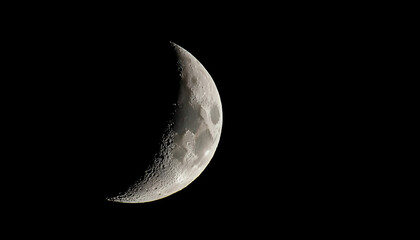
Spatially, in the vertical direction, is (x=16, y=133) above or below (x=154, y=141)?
above

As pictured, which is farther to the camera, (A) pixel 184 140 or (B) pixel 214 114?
(B) pixel 214 114

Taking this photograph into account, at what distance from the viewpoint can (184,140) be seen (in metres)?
3.03

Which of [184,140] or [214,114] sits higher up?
[214,114]

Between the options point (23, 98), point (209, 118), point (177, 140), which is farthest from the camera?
point (209, 118)

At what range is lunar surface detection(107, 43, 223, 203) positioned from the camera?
3.00 metres

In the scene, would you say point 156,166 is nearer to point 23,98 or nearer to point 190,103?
point 190,103

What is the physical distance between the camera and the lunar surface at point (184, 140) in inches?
118

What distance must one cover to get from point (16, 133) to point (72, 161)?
427mm

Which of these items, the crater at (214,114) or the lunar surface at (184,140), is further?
the crater at (214,114)

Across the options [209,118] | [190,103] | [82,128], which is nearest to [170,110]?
[190,103]

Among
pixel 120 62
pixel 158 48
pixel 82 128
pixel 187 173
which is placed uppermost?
pixel 158 48

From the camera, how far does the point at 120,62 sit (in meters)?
2.81

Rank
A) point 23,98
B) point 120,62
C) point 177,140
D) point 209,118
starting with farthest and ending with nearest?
point 209,118, point 177,140, point 120,62, point 23,98

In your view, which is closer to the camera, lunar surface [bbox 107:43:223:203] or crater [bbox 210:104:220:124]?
lunar surface [bbox 107:43:223:203]
